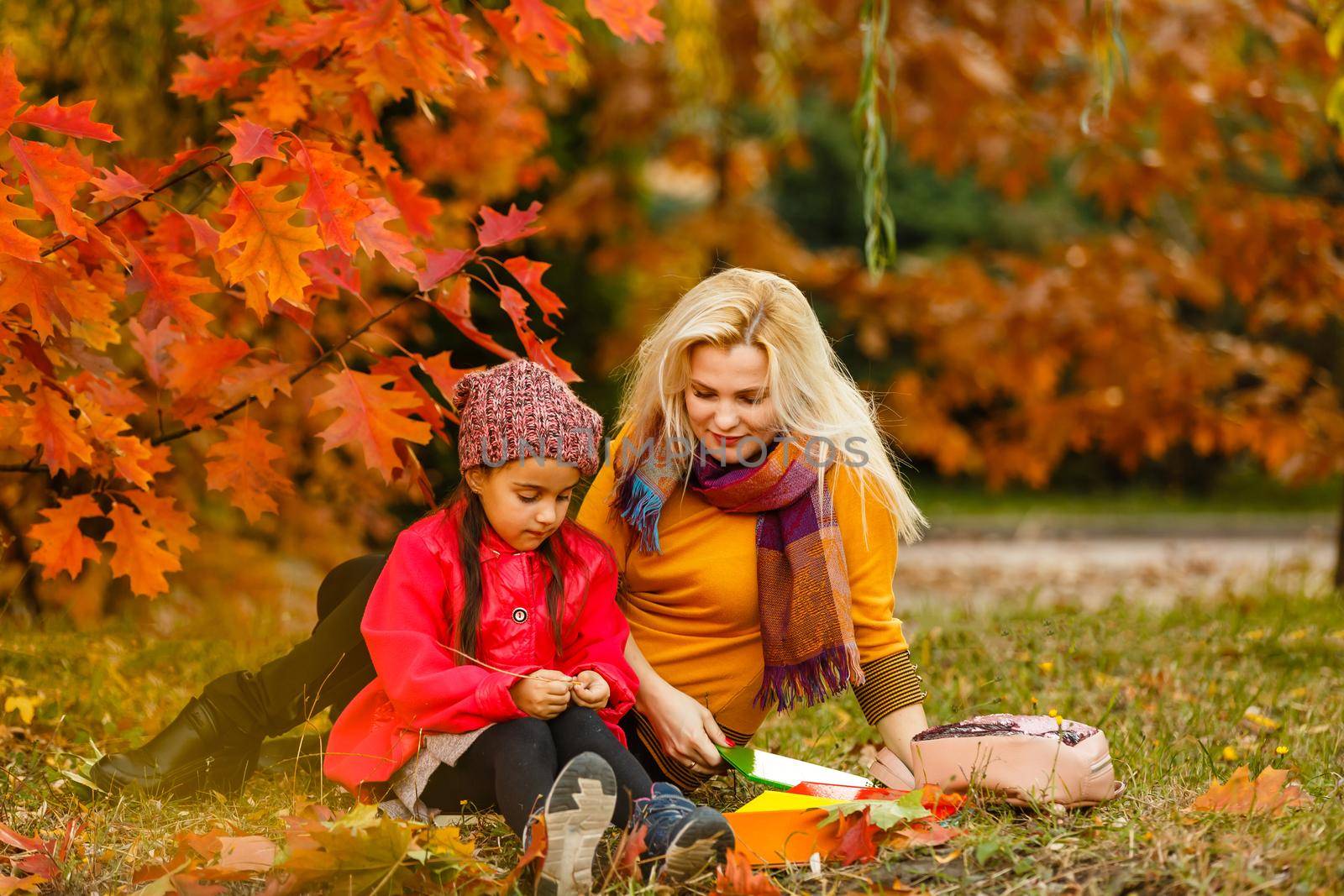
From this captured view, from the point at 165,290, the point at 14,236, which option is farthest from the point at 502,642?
the point at 14,236

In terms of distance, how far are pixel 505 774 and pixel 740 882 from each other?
44 centimetres

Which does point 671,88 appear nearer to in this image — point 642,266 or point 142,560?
point 642,266

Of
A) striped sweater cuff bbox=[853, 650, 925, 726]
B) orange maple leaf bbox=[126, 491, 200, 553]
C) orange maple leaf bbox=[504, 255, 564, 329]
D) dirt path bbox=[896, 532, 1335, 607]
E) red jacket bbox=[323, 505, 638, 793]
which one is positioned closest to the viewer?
red jacket bbox=[323, 505, 638, 793]

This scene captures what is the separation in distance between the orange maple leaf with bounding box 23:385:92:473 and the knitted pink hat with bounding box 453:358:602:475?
2.61 ft

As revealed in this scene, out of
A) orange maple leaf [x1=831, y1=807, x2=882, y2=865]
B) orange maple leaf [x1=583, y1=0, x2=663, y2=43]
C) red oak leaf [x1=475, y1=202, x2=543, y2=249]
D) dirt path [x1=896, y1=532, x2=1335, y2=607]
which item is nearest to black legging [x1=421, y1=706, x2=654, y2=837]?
orange maple leaf [x1=831, y1=807, x2=882, y2=865]

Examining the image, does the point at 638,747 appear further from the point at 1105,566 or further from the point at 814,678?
the point at 1105,566

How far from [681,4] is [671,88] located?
6.84ft

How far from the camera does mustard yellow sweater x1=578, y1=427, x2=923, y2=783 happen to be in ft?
8.68

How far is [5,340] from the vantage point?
7.80 feet

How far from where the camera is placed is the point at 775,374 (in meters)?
2.61

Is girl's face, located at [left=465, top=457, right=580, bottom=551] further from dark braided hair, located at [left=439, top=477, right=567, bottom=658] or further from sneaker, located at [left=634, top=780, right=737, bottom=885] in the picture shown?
sneaker, located at [left=634, top=780, right=737, bottom=885]

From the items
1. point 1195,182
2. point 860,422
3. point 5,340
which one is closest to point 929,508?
point 1195,182

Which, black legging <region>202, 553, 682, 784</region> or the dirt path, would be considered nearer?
black legging <region>202, 553, 682, 784</region>

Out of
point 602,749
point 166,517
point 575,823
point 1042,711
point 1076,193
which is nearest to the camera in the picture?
point 575,823
